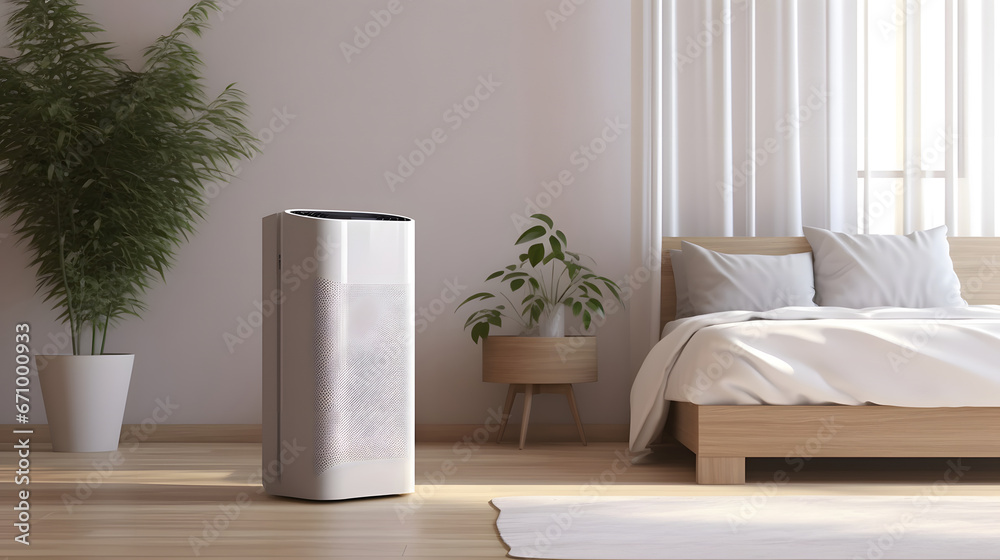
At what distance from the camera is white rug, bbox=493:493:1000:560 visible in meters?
1.61

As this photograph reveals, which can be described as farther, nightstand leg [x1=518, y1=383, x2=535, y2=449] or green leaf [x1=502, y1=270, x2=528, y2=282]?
green leaf [x1=502, y1=270, x2=528, y2=282]

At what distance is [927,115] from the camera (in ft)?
12.5

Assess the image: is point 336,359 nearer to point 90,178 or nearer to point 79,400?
point 79,400

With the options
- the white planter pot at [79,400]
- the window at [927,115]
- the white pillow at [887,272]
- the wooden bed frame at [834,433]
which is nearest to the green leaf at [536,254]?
the wooden bed frame at [834,433]

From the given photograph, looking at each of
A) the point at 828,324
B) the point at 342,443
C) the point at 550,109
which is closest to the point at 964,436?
the point at 828,324

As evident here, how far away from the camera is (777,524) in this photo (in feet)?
6.07

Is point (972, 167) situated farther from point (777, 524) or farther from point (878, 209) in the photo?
point (777, 524)

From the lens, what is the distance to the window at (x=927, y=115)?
12.4 feet

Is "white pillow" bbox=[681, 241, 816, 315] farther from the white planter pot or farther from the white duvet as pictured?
the white planter pot

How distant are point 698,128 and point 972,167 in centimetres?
130

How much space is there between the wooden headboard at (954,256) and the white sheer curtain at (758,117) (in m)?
0.10

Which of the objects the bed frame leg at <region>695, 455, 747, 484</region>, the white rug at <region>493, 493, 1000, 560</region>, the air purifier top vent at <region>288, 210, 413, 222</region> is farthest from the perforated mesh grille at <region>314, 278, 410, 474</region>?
the bed frame leg at <region>695, 455, 747, 484</region>

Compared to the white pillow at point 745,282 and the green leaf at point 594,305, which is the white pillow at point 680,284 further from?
the green leaf at point 594,305

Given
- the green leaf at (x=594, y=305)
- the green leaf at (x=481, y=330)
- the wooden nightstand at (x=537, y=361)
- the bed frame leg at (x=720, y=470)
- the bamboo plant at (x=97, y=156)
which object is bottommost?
the bed frame leg at (x=720, y=470)
